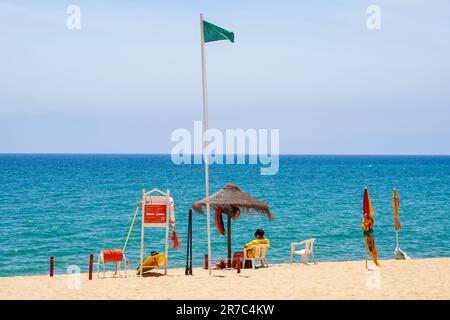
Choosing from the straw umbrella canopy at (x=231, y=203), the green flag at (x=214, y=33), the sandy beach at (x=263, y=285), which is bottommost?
the sandy beach at (x=263, y=285)

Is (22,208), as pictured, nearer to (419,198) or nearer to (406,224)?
(406,224)

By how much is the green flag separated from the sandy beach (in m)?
6.71

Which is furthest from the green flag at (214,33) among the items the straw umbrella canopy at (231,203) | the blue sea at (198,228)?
the blue sea at (198,228)

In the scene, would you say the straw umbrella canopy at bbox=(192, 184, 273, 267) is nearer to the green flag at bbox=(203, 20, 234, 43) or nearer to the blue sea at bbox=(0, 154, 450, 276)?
the blue sea at bbox=(0, 154, 450, 276)

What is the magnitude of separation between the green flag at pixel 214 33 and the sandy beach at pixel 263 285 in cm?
671

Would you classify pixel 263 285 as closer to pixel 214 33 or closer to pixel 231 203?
pixel 231 203

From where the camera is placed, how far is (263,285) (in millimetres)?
16156

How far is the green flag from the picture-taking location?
18.2 metres

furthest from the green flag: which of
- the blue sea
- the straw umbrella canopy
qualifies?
the blue sea

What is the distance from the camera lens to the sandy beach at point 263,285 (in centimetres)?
1451

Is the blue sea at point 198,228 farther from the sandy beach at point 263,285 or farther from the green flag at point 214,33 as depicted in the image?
the green flag at point 214,33

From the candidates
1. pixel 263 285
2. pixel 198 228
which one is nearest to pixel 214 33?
pixel 263 285
